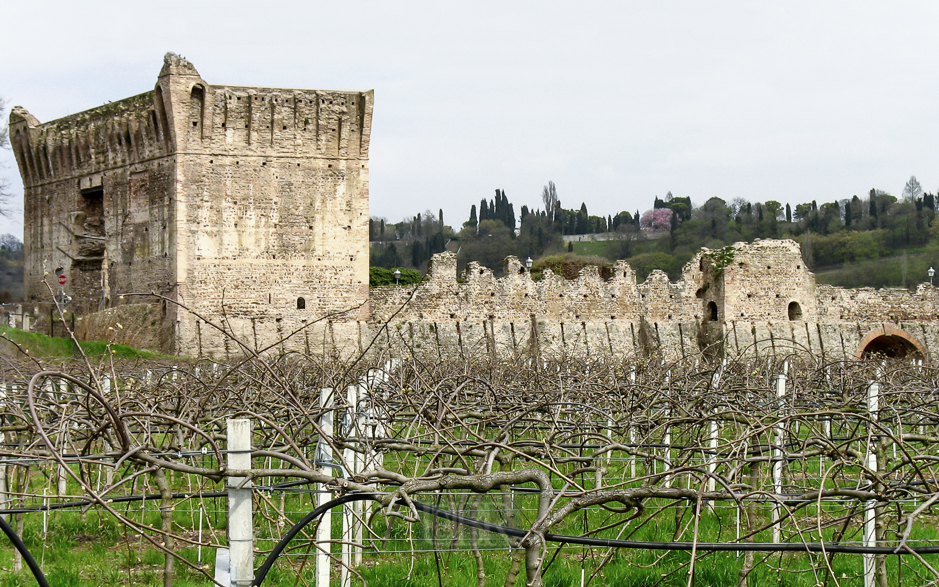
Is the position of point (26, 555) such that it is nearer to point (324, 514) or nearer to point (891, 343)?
point (324, 514)

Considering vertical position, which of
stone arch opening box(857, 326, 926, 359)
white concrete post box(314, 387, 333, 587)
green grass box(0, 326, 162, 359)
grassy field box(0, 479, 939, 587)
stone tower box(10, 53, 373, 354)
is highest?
stone tower box(10, 53, 373, 354)

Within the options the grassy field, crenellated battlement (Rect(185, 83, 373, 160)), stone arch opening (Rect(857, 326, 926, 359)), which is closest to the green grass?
crenellated battlement (Rect(185, 83, 373, 160))

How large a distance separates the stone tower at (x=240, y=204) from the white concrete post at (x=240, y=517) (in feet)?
64.0

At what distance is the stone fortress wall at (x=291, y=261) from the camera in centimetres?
2339

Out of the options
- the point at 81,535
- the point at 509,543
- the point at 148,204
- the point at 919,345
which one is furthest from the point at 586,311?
the point at 509,543

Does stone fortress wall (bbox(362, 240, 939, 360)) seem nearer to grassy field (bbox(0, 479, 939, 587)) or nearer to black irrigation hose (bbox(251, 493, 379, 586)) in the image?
grassy field (bbox(0, 479, 939, 587))

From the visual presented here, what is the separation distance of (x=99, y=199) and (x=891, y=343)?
75.2 feet

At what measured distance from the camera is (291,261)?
23719 millimetres

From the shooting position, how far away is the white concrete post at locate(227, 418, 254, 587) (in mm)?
3371

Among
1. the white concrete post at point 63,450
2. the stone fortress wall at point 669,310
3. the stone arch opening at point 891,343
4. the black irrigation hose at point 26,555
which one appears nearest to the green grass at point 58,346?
the stone fortress wall at point 669,310

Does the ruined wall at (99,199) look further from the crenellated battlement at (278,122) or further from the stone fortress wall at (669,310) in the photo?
the stone fortress wall at (669,310)

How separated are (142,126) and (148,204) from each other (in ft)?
6.42

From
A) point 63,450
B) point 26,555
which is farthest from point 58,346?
point 26,555

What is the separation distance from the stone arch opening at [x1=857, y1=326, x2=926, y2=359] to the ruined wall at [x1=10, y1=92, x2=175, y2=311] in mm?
18714
